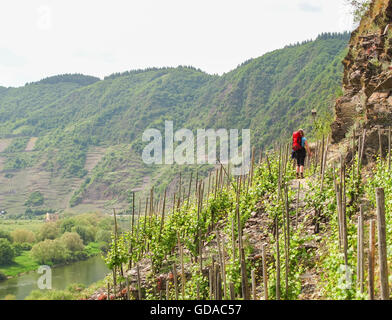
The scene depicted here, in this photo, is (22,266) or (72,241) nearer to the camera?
(22,266)

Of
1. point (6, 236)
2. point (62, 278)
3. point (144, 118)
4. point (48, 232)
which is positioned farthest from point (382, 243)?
point (144, 118)

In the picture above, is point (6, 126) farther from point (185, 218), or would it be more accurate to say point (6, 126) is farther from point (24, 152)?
point (185, 218)

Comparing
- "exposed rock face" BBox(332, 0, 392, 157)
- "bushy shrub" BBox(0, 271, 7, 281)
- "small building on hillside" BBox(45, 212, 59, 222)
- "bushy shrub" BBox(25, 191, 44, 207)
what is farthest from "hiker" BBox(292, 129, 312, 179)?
"bushy shrub" BBox(25, 191, 44, 207)

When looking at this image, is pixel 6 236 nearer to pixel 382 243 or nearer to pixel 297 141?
pixel 297 141

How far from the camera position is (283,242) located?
783cm

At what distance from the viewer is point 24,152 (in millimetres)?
163500

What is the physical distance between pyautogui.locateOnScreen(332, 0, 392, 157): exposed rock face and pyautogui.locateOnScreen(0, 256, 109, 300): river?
37.4m

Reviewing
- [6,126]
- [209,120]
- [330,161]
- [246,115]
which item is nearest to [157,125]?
[209,120]

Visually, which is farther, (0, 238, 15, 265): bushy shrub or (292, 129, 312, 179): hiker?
(0, 238, 15, 265): bushy shrub

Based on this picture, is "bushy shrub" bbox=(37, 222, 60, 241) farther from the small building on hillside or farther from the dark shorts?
the dark shorts

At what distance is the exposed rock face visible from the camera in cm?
1212

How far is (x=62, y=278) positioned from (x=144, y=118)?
122388 millimetres

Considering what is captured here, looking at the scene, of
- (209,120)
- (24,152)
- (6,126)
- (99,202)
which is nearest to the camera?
(99,202)
